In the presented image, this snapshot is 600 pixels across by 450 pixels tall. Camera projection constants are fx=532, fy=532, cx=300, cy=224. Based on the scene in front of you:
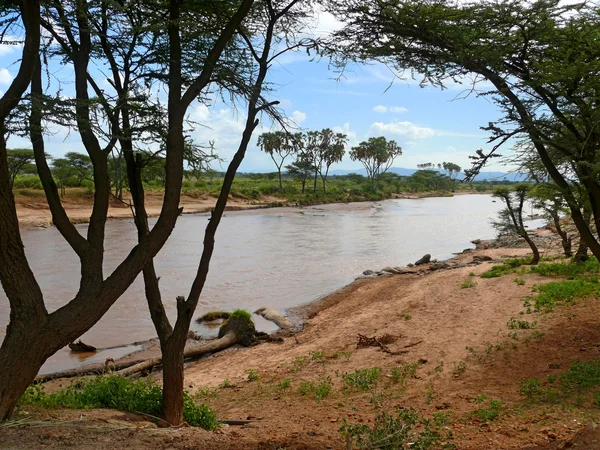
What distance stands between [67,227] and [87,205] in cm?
3802

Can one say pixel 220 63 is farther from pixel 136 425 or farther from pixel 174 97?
pixel 136 425

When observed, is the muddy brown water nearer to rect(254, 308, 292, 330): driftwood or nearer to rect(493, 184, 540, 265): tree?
rect(254, 308, 292, 330): driftwood

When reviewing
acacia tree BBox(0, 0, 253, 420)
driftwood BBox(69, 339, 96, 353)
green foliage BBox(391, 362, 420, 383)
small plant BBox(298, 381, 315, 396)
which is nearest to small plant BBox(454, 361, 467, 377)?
green foliage BBox(391, 362, 420, 383)

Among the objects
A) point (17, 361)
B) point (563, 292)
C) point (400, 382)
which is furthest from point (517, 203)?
point (17, 361)

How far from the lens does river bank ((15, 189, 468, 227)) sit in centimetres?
3356

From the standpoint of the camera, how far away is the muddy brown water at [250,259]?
41.7 ft

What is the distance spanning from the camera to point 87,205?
Answer: 39.5m

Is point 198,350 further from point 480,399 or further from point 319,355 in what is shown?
point 480,399

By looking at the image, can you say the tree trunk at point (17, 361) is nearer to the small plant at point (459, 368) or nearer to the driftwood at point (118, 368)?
the driftwood at point (118, 368)

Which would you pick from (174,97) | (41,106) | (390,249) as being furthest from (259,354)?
(390,249)

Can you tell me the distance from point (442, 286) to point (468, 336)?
4.47m

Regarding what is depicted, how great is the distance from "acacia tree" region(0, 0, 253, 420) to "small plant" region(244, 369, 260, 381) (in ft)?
10.5

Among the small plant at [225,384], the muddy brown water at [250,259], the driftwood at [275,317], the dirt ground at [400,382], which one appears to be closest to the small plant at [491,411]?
the dirt ground at [400,382]

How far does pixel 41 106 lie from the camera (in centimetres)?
354
